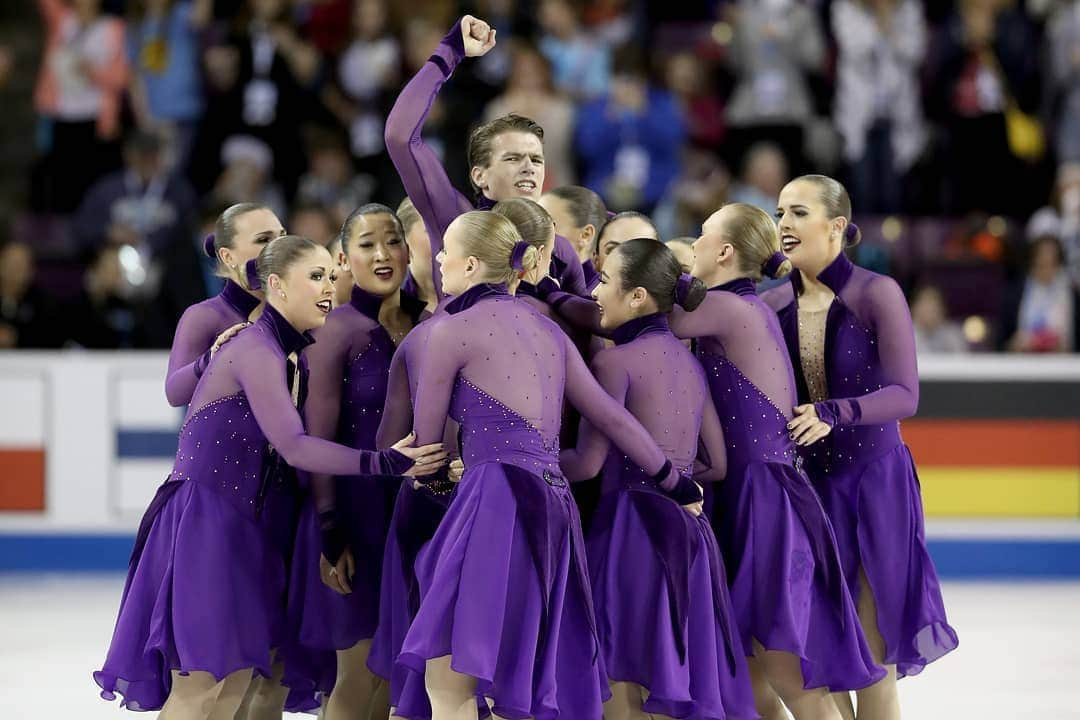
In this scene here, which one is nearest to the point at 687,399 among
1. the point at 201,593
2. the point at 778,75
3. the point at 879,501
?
the point at 879,501

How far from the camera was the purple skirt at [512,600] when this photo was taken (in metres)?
3.46

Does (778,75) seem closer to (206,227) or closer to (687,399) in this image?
(206,227)

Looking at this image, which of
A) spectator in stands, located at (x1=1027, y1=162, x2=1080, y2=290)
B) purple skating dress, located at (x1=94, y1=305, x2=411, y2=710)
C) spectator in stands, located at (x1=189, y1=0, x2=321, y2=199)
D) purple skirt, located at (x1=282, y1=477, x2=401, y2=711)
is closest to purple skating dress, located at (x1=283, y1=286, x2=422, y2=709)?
purple skirt, located at (x1=282, y1=477, x2=401, y2=711)

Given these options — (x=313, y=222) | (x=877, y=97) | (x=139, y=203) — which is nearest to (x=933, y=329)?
(x=877, y=97)

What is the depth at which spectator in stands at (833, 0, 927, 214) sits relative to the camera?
361 inches

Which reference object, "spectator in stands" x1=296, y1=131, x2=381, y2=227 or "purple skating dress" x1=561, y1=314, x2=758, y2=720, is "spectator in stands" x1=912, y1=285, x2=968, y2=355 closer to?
"spectator in stands" x1=296, y1=131, x2=381, y2=227

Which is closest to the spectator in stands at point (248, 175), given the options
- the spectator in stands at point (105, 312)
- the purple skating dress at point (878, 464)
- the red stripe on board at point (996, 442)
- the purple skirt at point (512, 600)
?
the spectator in stands at point (105, 312)

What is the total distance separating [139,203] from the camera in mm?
8961

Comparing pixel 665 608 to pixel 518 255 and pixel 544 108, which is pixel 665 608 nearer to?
pixel 518 255

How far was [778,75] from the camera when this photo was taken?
911cm

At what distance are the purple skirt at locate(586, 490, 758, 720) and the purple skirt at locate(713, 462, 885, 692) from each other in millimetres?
101

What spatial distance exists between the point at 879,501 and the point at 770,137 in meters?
5.13

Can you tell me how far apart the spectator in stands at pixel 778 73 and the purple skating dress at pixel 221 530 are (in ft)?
18.2

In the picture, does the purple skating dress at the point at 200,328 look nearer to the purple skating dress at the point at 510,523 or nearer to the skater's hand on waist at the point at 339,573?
the skater's hand on waist at the point at 339,573
